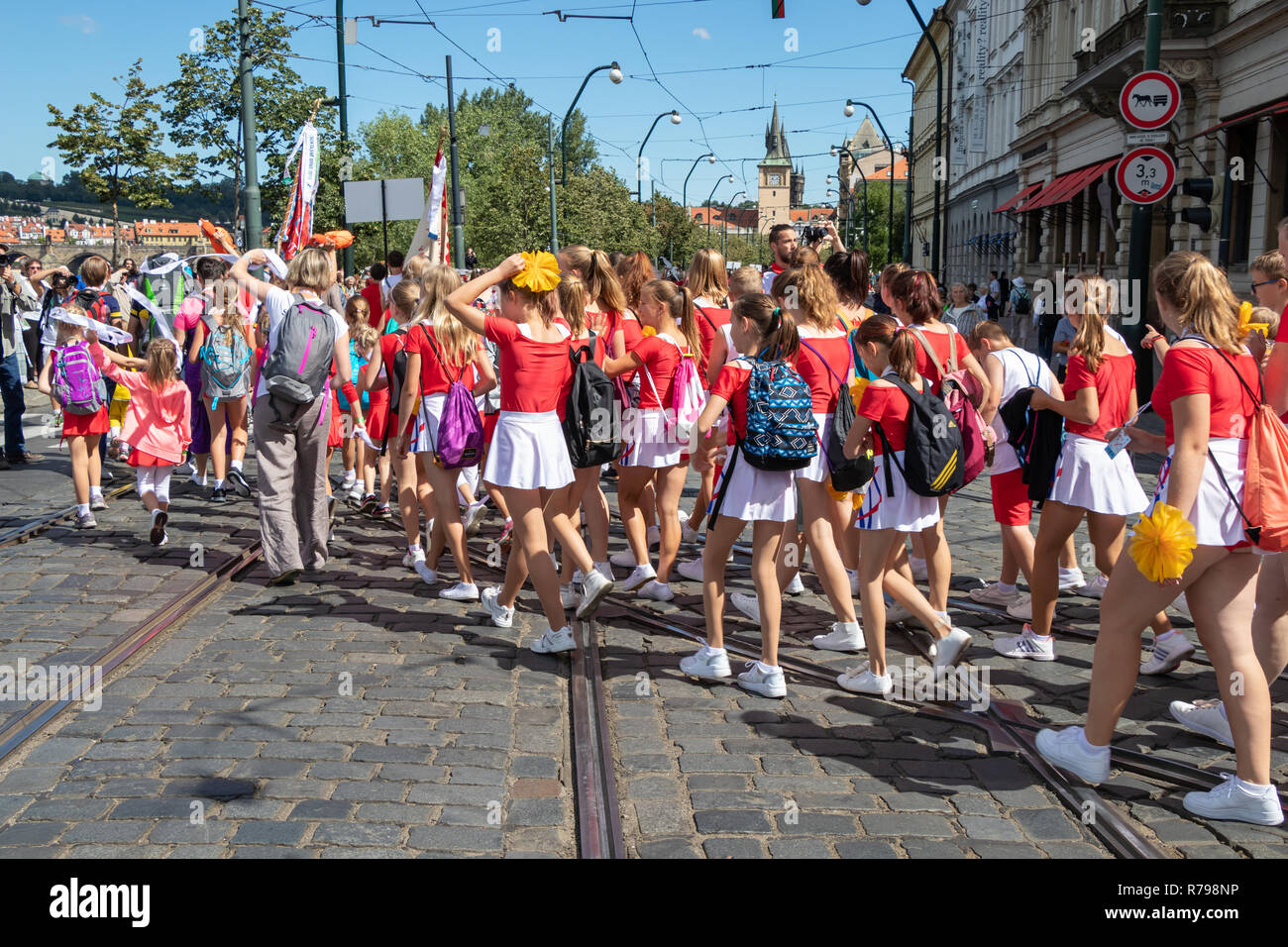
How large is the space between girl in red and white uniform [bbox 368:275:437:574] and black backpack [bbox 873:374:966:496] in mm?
2943

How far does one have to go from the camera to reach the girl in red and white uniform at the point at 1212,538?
161 inches

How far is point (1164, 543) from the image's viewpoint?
13.1 ft

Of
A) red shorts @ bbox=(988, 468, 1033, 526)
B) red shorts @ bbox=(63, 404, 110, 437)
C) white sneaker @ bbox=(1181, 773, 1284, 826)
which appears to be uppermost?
red shorts @ bbox=(63, 404, 110, 437)

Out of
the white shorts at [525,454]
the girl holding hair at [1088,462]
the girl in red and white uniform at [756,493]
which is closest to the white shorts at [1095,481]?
the girl holding hair at [1088,462]

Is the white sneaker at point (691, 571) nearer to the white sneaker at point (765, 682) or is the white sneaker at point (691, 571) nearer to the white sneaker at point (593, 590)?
the white sneaker at point (593, 590)

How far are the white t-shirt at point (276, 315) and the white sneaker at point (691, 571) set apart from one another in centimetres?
264

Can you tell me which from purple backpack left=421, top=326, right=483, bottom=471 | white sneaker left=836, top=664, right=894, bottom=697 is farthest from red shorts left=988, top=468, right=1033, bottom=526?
purple backpack left=421, top=326, right=483, bottom=471

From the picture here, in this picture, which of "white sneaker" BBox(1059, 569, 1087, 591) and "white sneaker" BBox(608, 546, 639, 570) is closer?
"white sneaker" BBox(1059, 569, 1087, 591)

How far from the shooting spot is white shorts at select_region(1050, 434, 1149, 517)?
19.1 feet

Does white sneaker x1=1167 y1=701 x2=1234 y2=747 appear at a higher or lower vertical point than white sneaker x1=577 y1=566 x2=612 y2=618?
lower

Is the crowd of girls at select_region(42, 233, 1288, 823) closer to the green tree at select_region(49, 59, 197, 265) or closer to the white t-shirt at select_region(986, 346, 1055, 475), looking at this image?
the white t-shirt at select_region(986, 346, 1055, 475)

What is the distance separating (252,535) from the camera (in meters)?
8.85

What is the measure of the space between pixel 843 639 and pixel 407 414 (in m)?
2.97
